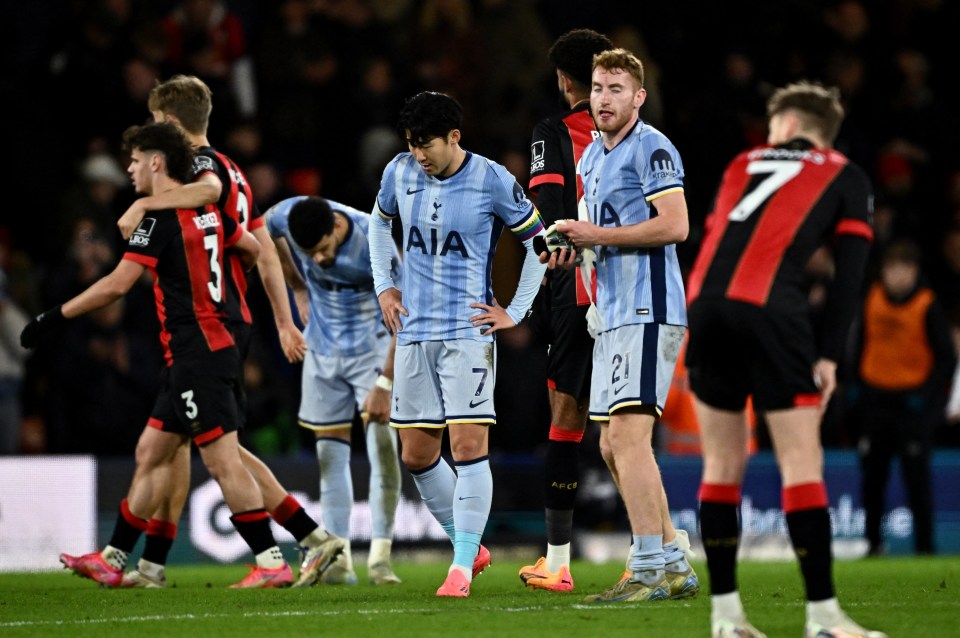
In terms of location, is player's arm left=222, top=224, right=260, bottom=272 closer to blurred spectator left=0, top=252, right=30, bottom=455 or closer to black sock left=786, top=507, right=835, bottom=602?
black sock left=786, top=507, right=835, bottom=602

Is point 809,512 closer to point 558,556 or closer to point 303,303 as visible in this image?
point 558,556

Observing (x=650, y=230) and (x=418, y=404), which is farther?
(x=418, y=404)

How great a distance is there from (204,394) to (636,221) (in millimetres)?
2525

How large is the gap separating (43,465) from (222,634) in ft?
18.5

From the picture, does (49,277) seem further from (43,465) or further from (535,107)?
(535,107)

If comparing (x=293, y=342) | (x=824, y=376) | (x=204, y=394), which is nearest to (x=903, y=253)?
(x=293, y=342)

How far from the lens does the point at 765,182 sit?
17.3 feet

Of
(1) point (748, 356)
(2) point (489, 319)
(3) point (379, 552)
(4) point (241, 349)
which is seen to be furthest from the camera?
(3) point (379, 552)

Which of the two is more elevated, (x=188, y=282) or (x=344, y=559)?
(x=188, y=282)

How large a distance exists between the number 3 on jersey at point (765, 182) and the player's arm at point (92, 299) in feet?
11.8

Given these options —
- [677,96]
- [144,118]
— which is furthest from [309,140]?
[677,96]

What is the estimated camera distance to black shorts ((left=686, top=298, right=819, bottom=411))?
5.16 metres

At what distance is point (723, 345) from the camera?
5301mm

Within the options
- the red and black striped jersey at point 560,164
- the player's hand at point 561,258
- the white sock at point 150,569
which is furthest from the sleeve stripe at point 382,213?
the white sock at point 150,569
